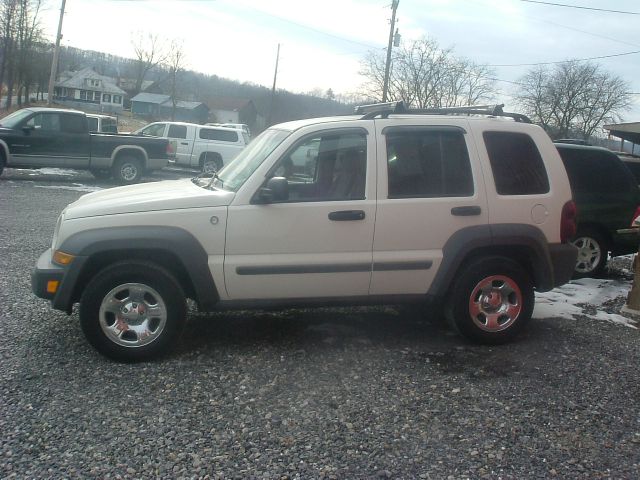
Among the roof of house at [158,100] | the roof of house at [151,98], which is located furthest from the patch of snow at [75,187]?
the roof of house at [151,98]

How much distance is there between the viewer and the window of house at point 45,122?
16141 mm

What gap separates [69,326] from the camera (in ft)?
16.9

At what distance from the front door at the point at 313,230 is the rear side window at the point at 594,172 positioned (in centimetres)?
410

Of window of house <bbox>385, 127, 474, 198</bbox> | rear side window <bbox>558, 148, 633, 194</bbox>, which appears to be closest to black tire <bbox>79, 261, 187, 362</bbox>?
window of house <bbox>385, 127, 474, 198</bbox>

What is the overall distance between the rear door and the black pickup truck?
45.1 feet

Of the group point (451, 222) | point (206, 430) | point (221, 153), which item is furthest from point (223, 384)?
point (221, 153)

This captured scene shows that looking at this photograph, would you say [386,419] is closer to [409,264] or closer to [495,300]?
[409,264]

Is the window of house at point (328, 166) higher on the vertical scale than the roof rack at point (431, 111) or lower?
lower

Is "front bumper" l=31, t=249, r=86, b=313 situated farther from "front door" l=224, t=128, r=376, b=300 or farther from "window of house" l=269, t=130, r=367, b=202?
"window of house" l=269, t=130, r=367, b=202

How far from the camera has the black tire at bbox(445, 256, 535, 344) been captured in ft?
16.3

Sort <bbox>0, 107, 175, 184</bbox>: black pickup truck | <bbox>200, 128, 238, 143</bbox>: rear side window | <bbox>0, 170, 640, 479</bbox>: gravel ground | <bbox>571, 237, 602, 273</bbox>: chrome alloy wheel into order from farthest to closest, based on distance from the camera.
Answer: <bbox>200, 128, 238, 143</bbox>: rear side window → <bbox>0, 107, 175, 184</bbox>: black pickup truck → <bbox>571, 237, 602, 273</bbox>: chrome alloy wheel → <bbox>0, 170, 640, 479</bbox>: gravel ground

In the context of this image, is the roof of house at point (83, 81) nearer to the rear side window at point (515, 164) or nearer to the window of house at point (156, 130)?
the window of house at point (156, 130)

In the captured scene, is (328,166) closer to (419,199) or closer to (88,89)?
(419,199)

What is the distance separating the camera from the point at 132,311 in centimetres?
445
